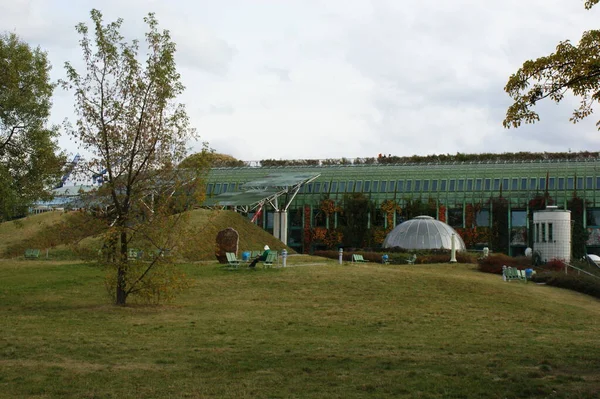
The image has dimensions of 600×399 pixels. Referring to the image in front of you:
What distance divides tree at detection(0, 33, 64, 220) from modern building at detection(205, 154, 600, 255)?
40544 mm

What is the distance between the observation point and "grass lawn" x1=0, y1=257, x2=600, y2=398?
43.3 feet

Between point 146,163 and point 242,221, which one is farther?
point 242,221

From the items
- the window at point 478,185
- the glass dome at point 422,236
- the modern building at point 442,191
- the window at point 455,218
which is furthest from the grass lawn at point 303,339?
the window at point 478,185

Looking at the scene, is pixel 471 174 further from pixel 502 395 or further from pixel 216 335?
pixel 502 395

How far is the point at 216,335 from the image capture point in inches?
793

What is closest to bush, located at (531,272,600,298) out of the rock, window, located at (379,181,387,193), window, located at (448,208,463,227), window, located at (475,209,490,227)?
the rock

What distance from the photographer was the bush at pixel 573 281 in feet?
120

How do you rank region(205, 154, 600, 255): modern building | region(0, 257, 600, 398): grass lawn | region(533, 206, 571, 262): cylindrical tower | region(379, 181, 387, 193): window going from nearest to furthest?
region(0, 257, 600, 398): grass lawn < region(533, 206, 571, 262): cylindrical tower < region(205, 154, 600, 255): modern building < region(379, 181, 387, 193): window

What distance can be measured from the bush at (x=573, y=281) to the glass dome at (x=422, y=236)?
73.7 feet

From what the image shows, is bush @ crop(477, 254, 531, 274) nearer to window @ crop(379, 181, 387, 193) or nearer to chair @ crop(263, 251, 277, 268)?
chair @ crop(263, 251, 277, 268)

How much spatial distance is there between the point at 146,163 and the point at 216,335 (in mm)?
8871

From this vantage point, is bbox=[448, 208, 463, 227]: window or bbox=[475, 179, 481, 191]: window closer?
bbox=[448, 208, 463, 227]: window

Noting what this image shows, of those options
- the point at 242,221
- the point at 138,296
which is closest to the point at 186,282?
the point at 138,296

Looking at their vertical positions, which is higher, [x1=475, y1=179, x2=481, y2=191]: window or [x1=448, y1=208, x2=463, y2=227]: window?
[x1=475, y1=179, x2=481, y2=191]: window
